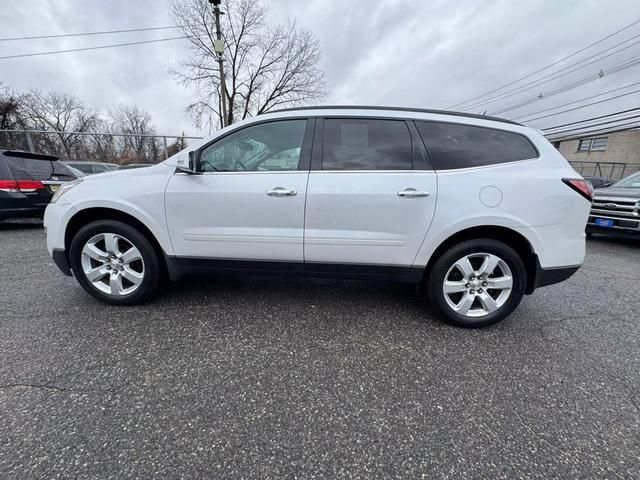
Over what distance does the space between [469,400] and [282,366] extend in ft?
4.01

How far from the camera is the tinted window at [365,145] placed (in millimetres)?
2430

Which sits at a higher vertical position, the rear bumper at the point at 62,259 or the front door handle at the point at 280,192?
the front door handle at the point at 280,192

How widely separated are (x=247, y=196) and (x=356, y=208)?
92cm

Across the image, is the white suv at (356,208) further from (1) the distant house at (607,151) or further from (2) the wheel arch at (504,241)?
(1) the distant house at (607,151)

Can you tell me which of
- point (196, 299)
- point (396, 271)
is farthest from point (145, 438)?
point (396, 271)

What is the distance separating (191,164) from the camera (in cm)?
246

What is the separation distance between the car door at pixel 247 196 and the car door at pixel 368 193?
0.14 m

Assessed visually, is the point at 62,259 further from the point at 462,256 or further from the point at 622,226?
the point at 622,226

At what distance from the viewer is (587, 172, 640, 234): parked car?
5.45 metres

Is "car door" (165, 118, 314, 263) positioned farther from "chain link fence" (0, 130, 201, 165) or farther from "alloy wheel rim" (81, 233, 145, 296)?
"chain link fence" (0, 130, 201, 165)

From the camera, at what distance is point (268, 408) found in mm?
1671

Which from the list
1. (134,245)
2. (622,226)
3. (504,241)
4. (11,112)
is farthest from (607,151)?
(11,112)

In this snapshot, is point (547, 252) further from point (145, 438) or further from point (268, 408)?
point (145, 438)

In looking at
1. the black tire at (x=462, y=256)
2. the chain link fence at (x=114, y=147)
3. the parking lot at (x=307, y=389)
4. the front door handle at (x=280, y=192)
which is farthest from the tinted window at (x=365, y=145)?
the chain link fence at (x=114, y=147)
